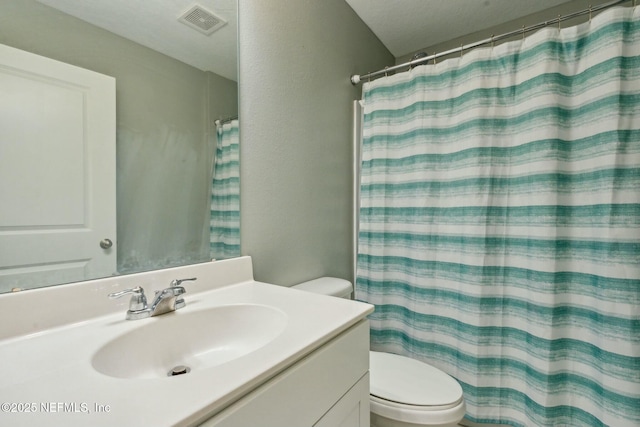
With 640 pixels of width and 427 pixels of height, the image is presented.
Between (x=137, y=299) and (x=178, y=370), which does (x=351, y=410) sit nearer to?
(x=178, y=370)

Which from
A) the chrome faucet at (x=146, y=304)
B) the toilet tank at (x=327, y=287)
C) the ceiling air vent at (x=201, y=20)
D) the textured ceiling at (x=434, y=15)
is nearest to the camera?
the chrome faucet at (x=146, y=304)

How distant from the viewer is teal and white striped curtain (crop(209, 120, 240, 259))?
40.6 inches

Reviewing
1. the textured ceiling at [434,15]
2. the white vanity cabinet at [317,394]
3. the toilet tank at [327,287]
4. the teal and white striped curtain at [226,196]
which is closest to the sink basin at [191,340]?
the white vanity cabinet at [317,394]

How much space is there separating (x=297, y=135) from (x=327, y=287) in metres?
0.72

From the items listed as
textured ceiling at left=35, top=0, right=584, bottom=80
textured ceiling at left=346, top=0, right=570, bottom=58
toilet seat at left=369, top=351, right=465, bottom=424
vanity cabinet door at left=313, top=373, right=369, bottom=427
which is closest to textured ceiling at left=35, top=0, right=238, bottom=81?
textured ceiling at left=35, top=0, right=584, bottom=80

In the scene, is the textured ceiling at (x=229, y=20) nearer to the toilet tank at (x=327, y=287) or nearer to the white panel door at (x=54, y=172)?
the white panel door at (x=54, y=172)

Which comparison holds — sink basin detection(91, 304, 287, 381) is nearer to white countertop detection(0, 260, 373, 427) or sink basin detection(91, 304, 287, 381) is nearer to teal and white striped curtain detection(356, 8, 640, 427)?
white countertop detection(0, 260, 373, 427)

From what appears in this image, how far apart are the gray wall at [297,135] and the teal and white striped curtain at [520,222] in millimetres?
207

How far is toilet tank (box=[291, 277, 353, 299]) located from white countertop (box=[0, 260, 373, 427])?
1.78 ft

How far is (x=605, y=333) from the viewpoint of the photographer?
3.30 feet

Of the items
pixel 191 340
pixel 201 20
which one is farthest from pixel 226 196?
pixel 201 20

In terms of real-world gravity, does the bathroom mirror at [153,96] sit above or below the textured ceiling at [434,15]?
below

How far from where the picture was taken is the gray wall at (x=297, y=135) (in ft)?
3.68

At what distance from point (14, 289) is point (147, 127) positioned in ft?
1.65
